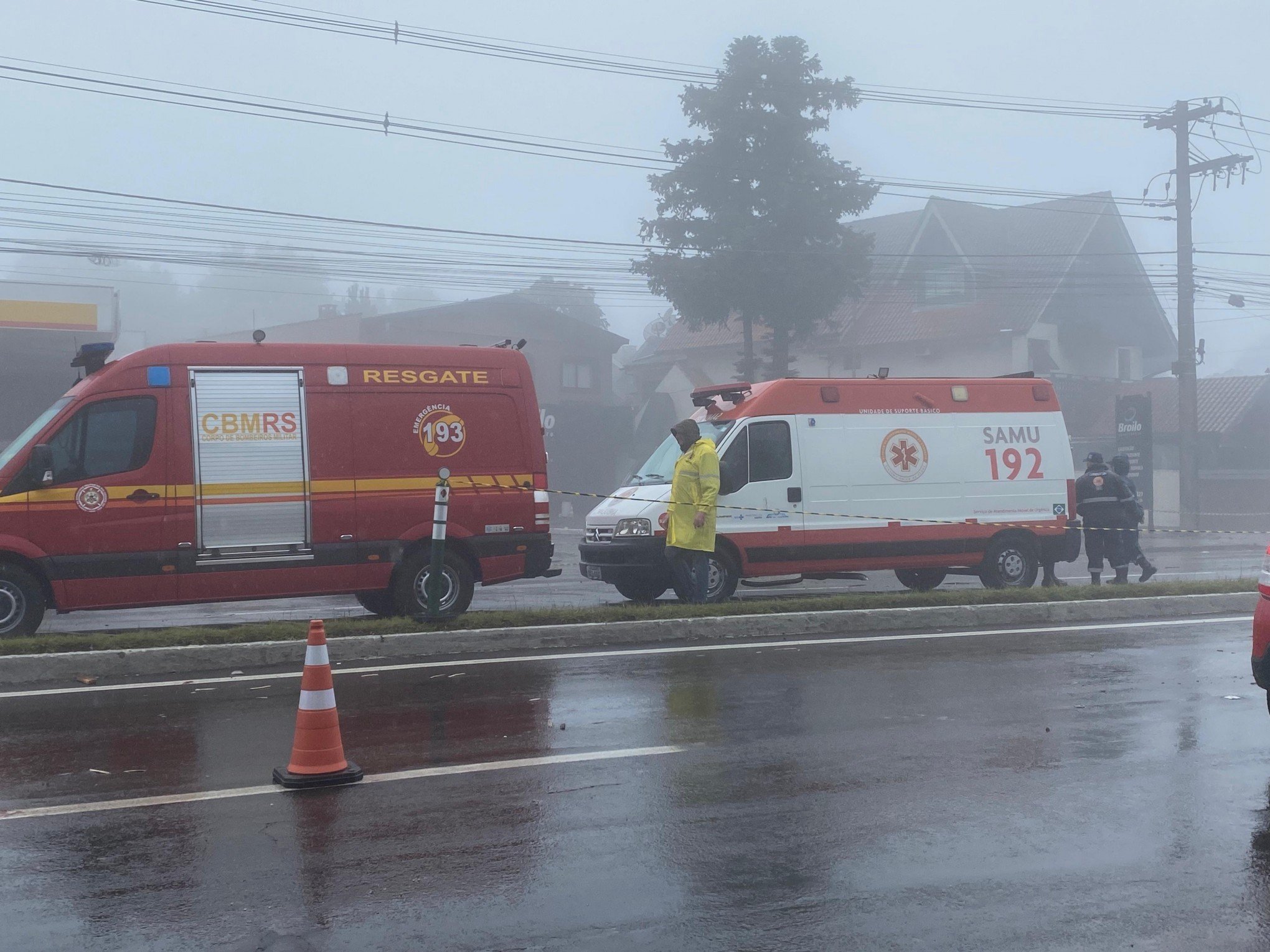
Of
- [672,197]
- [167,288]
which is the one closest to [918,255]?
[672,197]

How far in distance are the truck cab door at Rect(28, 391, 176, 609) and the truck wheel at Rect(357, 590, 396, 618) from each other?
1863 mm

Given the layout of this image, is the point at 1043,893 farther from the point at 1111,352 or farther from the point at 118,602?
the point at 1111,352

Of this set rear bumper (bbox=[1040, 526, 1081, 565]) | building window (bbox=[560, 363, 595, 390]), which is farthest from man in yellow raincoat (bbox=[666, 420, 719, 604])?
building window (bbox=[560, 363, 595, 390])

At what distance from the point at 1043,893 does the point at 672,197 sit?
3600 cm

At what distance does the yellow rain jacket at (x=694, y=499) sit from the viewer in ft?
37.0

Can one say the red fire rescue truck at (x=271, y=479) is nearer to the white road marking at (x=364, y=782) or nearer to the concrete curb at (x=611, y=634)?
the concrete curb at (x=611, y=634)

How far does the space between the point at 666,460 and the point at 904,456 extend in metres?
2.70

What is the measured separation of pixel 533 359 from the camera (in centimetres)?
4897

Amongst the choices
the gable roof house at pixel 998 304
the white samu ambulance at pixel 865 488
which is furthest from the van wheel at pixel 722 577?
the gable roof house at pixel 998 304

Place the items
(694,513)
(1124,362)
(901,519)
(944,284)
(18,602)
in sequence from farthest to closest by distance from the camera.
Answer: (1124,362) → (944,284) → (901,519) → (694,513) → (18,602)

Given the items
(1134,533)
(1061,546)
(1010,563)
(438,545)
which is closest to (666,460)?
(438,545)

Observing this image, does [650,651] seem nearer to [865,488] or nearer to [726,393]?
[726,393]

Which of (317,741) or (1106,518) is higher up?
(1106,518)

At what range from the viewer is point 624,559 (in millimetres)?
12828
